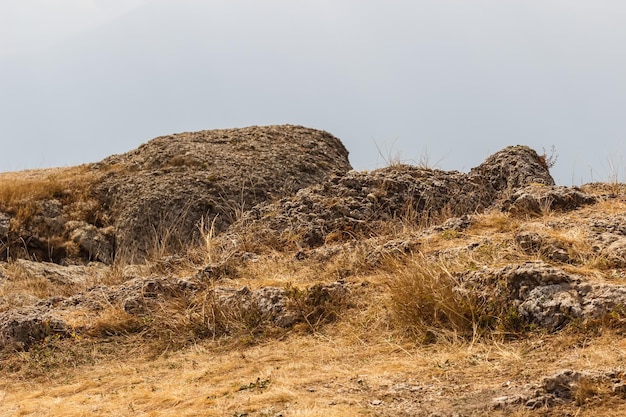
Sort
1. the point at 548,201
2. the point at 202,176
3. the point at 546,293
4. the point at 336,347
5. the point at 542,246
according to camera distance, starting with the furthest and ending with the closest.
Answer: the point at 202,176, the point at 548,201, the point at 542,246, the point at 336,347, the point at 546,293

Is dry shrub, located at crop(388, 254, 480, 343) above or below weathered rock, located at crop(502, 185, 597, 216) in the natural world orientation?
below

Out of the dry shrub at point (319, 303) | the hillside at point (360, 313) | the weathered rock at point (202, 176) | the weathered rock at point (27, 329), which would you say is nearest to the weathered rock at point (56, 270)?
the hillside at point (360, 313)

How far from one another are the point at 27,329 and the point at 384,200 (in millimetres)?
4852

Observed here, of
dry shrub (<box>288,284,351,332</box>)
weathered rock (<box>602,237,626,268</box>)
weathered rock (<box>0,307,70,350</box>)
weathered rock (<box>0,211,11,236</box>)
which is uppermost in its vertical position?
weathered rock (<box>0,211,11,236</box>)

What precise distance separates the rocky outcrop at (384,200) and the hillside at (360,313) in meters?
0.03

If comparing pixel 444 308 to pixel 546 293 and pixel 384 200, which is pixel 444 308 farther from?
pixel 384 200

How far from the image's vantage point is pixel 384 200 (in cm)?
934

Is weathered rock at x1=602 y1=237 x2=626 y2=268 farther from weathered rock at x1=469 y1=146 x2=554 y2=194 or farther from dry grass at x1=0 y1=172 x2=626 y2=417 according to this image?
weathered rock at x1=469 y1=146 x2=554 y2=194

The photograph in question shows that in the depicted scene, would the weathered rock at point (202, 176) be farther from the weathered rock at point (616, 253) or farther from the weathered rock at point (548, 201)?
the weathered rock at point (616, 253)

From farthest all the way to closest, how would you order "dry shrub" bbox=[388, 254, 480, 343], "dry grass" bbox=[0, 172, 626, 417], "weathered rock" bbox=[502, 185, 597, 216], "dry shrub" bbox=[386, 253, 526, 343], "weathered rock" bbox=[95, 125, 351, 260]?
"weathered rock" bbox=[95, 125, 351, 260] < "weathered rock" bbox=[502, 185, 597, 216] < "dry shrub" bbox=[388, 254, 480, 343] < "dry shrub" bbox=[386, 253, 526, 343] < "dry grass" bbox=[0, 172, 626, 417]

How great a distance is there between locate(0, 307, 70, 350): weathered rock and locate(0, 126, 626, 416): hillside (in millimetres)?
18

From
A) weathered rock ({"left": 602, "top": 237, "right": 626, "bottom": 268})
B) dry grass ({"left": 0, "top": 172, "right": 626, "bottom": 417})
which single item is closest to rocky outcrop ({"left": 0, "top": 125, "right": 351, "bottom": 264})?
dry grass ({"left": 0, "top": 172, "right": 626, "bottom": 417})

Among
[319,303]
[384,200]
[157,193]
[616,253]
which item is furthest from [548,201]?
[157,193]

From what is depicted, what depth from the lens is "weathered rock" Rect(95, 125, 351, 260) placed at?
1170 centimetres
